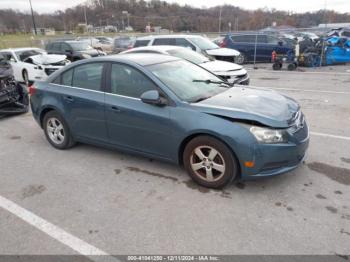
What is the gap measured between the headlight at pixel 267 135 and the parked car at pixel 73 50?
13305 mm

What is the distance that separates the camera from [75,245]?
8.97ft

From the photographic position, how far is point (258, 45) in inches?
664

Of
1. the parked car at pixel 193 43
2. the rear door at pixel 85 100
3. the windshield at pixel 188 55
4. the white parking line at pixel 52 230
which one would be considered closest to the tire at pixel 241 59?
the parked car at pixel 193 43

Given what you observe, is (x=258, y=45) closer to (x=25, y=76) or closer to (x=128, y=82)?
(x=25, y=76)

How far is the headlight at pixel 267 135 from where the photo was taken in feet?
10.6

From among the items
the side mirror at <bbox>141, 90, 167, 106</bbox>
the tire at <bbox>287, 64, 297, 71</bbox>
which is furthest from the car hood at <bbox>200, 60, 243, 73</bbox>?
the tire at <bbox>287, 64, 297, 71</bbox>

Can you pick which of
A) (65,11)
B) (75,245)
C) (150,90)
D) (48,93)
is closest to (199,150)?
(150,90)

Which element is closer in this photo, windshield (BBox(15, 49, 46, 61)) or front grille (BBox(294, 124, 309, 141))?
front grille (BBox(294, 124, 309, 141))

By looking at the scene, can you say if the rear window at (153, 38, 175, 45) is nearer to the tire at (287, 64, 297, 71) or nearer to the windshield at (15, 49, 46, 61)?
the windshield at (15, 49, 46, 61)

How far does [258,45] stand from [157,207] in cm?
1551

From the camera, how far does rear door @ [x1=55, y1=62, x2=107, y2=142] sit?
4.29 metres

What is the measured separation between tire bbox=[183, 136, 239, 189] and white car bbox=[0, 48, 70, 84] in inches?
372

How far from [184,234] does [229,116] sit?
1.35m

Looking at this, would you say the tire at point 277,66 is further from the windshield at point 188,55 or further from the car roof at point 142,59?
the car roof at point 142,59
